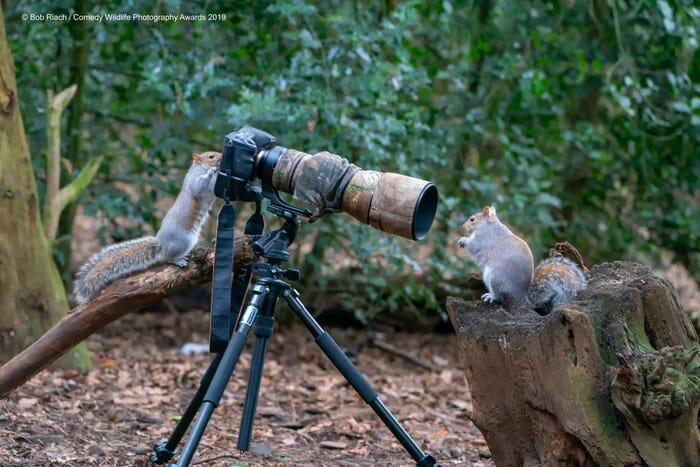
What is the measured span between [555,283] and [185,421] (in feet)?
4.65

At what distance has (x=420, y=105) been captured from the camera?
674cm

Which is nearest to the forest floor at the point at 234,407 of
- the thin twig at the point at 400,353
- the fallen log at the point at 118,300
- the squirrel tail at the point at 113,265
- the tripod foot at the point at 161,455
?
the thin twig at the point at 400,353

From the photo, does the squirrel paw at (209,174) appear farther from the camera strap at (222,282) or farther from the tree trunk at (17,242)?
the camera strap at (222,282)

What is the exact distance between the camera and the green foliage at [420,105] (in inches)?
220

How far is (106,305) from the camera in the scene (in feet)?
11.2

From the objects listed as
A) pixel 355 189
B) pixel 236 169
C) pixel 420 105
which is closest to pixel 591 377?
pixel 355 189

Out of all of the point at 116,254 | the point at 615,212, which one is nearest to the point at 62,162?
the point at 116,254

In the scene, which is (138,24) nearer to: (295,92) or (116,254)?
(295,92)

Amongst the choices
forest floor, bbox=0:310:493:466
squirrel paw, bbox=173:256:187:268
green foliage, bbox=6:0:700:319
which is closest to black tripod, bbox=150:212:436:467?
squirrel paw, bbox=173:256:187:268

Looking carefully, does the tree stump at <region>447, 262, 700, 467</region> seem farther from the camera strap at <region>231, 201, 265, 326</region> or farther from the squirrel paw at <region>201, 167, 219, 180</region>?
the squirrel paw at <region>201, 167, 219, 180</region>

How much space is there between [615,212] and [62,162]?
4.33 metres

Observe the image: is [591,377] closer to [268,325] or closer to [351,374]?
[351,374]

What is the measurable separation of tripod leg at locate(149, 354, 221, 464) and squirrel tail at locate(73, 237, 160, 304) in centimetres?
53

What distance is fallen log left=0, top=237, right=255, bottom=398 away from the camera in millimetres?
3371
